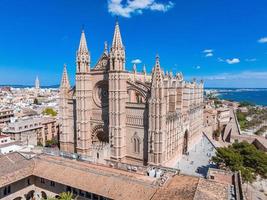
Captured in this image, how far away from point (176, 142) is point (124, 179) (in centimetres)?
2096

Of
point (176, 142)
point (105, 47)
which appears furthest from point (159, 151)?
point (105, 47)

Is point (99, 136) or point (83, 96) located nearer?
point (83, 96)

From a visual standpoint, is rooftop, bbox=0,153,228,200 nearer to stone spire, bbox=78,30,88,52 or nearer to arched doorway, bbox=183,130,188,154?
stone spire, bbox=78,30,88,52

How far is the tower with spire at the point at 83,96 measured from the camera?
4116 cm

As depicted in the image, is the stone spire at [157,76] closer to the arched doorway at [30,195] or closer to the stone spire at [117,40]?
the stone spire at [117,40]

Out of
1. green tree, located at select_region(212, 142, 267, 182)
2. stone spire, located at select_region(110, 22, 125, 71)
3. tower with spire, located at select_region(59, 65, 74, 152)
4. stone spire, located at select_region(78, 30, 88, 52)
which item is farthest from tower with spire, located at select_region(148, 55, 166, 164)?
tower with spire, located at select_region(59, 65, 74, 152)

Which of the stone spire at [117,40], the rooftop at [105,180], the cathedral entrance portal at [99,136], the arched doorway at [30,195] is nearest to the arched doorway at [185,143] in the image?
the cathedral entrance portal at [99,136]

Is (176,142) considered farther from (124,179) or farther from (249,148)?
(124,179)

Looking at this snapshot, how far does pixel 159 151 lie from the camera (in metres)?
36.2

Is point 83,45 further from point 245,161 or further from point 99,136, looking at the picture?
point 245,161

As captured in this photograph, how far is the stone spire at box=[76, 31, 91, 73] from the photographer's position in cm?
4106

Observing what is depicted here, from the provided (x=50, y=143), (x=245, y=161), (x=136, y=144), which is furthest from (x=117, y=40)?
(x=50, y=143)

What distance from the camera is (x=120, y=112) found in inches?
1487

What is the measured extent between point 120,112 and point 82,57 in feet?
37.5
